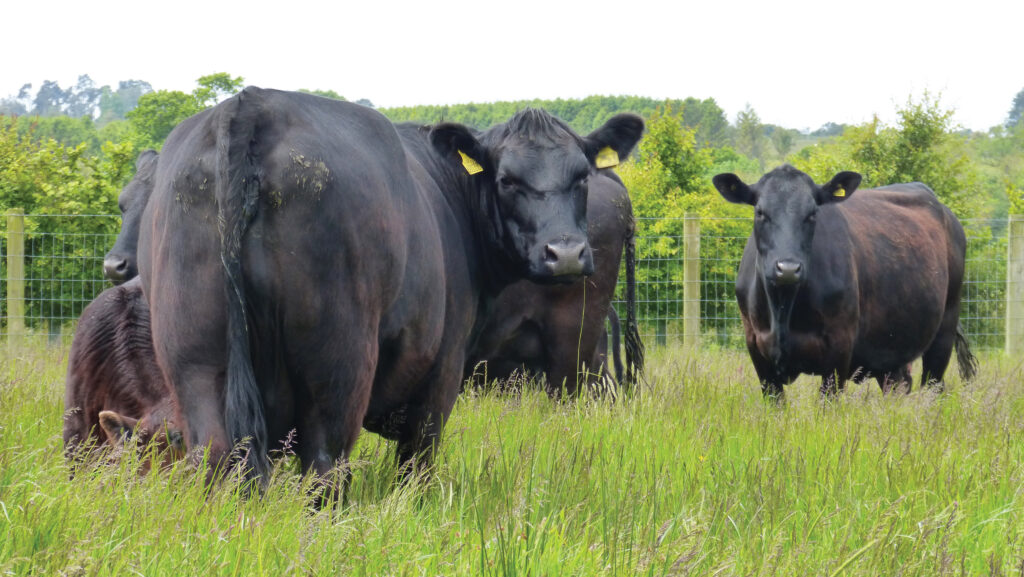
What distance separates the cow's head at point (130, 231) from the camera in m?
6.71

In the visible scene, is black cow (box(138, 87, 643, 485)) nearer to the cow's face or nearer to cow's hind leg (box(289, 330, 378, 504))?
cow's hind leg (box(289, 330, 378, 504))

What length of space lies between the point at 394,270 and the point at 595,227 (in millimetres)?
3646

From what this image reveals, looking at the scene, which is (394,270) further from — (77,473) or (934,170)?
(934,170)

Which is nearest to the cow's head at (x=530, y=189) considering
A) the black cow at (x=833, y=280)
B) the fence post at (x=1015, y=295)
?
the black cow at (x=833, y=280)

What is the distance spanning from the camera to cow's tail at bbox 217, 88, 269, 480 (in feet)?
9.34

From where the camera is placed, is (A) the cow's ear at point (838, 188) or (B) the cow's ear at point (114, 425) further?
(A) the cow's ear at point (838, 188)

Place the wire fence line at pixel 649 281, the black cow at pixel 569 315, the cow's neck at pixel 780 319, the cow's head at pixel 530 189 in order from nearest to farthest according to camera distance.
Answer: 1. the cow's head at pixel 530 189
2. the black cow at pixel 569 315
3. the cow's neck at pixel 780 319
4. the wire fence line at pixel 649 281

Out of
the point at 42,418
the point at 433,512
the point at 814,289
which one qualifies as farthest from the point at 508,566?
the point at 814,289

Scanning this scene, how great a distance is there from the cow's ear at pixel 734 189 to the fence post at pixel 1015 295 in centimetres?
720

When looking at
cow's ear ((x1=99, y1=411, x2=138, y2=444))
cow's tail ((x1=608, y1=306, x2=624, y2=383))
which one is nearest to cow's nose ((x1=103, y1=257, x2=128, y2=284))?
cow's ear ((x1=99, y1=411, x2=138, y2=444))

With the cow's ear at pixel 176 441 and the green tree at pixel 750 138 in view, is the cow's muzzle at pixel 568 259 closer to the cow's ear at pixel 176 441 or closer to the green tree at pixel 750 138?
the cow's ear at pixel 176 441

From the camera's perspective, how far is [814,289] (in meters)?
7.89

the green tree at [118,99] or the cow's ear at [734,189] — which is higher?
the green tree at [118,99]

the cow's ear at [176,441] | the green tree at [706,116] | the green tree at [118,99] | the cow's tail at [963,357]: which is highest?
the green tree at [118,99]
